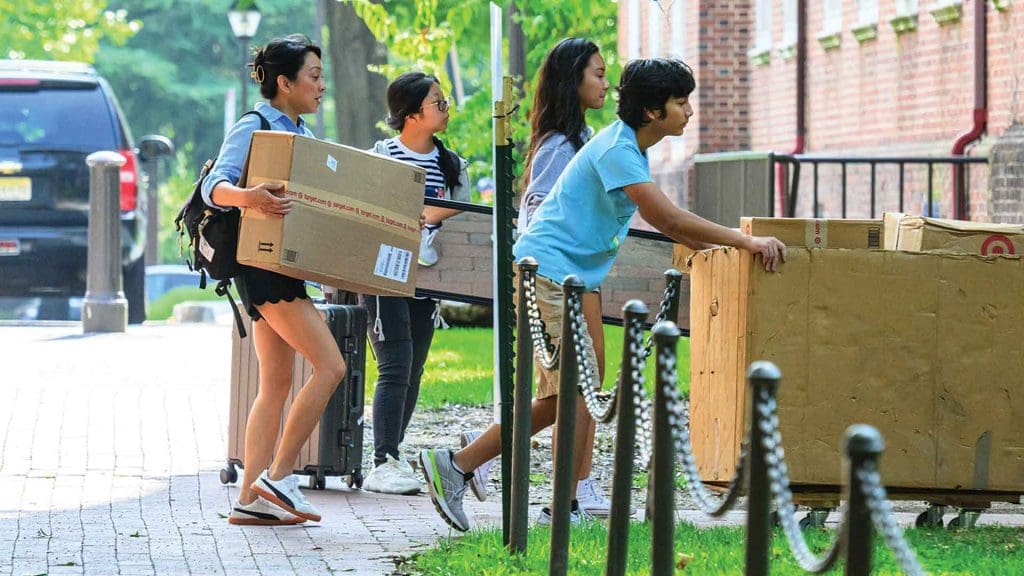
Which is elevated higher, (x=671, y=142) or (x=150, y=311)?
(x=671, y=142)

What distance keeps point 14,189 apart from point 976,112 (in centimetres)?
776

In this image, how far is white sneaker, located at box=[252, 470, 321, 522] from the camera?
23.4ft

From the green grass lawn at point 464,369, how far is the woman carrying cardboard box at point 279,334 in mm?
3906

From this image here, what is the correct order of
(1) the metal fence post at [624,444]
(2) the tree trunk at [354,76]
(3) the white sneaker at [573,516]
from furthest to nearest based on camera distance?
(2) the tree trunk at [354,76] < (3) the white sneaker at [573,516] < (1) the metal fence post at [624,444]

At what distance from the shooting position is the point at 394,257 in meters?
7.21

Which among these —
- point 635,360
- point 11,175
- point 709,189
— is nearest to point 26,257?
point 11,175

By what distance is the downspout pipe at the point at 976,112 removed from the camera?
55.0ft

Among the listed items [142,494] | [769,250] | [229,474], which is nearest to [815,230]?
[769,250]

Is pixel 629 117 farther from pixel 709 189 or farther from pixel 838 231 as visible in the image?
pixel 709 189

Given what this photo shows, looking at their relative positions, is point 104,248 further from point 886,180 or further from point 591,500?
point 591,500

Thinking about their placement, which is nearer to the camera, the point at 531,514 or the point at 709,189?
the point at 531,514

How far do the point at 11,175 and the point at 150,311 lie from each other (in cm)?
682

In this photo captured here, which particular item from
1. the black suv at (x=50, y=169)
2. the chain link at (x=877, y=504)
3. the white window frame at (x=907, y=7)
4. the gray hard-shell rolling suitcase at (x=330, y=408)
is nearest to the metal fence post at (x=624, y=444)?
the chain link at (x=877, y=504)

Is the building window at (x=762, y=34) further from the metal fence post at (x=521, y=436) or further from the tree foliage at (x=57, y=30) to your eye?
the metal fence post at (x=521, y=436)
